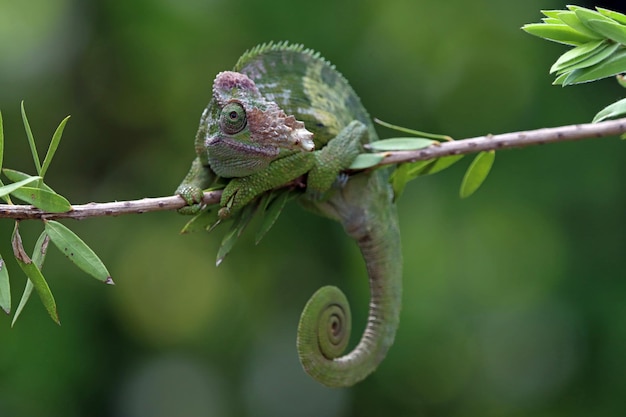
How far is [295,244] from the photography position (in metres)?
4.25

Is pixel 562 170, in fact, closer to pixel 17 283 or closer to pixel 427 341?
pixel 427 341

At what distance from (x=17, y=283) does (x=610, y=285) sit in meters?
2.87

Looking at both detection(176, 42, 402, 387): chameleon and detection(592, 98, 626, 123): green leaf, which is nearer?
detection(592, 98, 626, 123): green leaf

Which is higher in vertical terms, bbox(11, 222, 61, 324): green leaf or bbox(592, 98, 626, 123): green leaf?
bbox(592, 98, 626, 123): green leaf

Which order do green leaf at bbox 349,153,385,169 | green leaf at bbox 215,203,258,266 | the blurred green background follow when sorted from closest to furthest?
green leaf at bbox 215,203,258,266
green leaf at bbox 349,153,385,169
the blurred green background

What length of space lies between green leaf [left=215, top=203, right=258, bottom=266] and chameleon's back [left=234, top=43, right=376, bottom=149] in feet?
0.86

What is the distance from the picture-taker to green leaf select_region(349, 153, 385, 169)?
166 centimetres

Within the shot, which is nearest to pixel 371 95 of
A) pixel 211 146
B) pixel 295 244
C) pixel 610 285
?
pixel 295 244

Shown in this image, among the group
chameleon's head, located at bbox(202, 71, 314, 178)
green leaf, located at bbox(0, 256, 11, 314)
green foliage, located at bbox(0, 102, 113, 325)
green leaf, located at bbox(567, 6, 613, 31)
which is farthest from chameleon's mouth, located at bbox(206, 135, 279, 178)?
green leaf, located at bbox(567, 6, 613, 31)

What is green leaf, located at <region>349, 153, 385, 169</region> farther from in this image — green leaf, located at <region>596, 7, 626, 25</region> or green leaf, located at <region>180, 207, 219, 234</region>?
green leaf, located at <region>596, 7, 626, 25</region>

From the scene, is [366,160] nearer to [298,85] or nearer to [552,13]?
[298,85]

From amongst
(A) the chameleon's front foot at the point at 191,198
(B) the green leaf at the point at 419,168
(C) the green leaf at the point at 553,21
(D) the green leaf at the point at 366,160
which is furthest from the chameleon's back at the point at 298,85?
(C) the green leaf at the point at 553,21

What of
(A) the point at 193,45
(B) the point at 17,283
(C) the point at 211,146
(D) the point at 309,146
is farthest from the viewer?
(A) the point at 193,45

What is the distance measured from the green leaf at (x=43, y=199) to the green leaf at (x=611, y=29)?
0.90 meters
